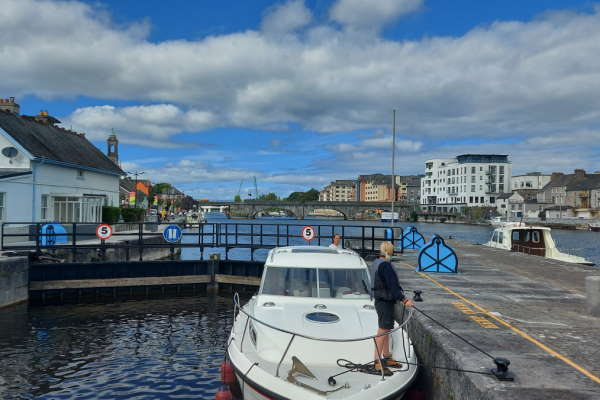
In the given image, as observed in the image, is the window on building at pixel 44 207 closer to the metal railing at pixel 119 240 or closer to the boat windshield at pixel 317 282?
the metal railing at pixel 119 240

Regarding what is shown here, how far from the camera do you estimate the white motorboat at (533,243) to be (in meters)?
28.7

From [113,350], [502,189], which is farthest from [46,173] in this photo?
[502,189]

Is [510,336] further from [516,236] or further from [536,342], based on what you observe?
[516,236]

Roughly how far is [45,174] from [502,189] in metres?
149

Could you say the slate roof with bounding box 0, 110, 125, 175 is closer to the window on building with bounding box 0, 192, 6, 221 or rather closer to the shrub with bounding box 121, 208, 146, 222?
the window on building with bounding box 0, 192, 6, 221

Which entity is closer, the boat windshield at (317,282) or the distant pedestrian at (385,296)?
the distant pedestrian at (385,296)

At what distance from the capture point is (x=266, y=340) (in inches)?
297

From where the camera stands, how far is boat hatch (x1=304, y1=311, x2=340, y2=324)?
7.99m

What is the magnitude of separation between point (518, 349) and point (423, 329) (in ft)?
5.91

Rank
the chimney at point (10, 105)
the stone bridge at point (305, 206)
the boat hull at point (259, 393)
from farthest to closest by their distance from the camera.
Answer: the stone bridge at point (305, 206) < the chimney at point (10, 105) < the boat hull at point (259, 393)

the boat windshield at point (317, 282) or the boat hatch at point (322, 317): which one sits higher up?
the boat windshield at point (317, 282)

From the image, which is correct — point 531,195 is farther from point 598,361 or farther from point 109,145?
point 598,361

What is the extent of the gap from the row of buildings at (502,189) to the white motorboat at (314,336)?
4447 inches

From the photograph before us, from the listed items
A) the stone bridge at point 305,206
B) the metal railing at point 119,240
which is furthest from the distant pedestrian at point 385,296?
the stone bridge at point 305,206
